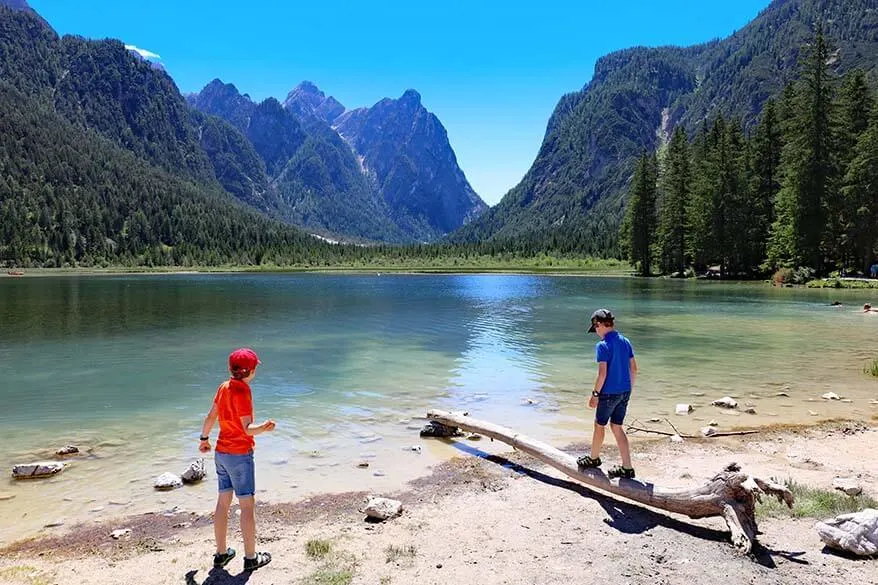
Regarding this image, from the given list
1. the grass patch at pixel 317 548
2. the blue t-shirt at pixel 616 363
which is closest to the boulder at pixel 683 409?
the blue t-shirt at pixel 616 363

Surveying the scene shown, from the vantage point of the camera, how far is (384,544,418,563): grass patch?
24.5ft

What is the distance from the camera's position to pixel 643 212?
4065 inches

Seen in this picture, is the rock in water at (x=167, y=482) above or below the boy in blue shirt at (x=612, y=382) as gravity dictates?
below

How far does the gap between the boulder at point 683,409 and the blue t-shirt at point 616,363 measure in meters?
7.16

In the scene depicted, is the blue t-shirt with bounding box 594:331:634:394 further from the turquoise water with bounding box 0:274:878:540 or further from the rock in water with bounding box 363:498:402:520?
the turquoise water with bounding box 0:274:878:540

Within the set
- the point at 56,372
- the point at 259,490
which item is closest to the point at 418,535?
the point at 259,490

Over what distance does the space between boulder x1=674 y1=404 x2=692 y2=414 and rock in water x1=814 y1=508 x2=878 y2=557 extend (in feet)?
27.2

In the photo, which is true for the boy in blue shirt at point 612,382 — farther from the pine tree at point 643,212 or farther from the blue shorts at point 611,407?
the pine tree at point 643,212

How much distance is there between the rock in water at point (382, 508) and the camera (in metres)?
8.77

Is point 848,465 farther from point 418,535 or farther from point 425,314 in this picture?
point 425,314

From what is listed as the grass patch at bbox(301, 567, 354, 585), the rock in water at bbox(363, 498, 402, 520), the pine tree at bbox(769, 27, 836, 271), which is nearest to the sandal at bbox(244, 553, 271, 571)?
the grass patch at bbox(301, 567, 354, 585)

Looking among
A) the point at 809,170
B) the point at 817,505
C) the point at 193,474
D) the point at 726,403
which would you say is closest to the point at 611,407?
the point at 817,505

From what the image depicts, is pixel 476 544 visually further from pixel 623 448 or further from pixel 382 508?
pixel 623 448

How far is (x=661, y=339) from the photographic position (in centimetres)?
3034
